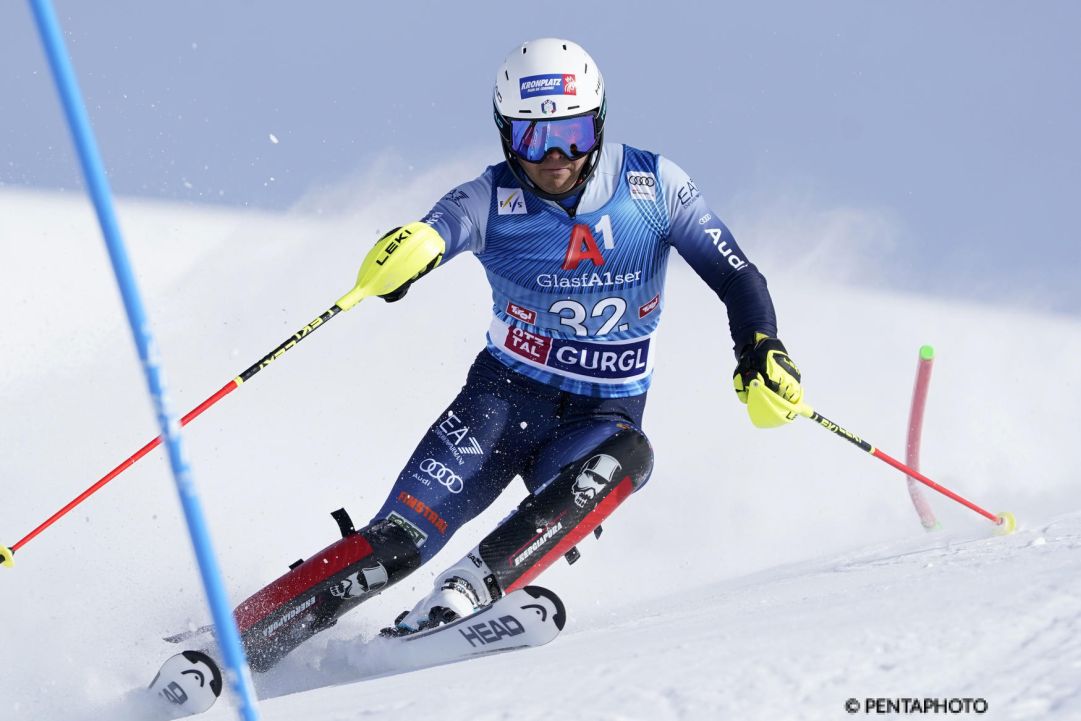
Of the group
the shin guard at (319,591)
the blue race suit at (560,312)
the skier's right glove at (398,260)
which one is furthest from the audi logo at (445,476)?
the skier's right glove at (398,260)

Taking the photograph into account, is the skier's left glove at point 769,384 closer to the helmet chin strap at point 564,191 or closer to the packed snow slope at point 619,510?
the packed snow slope at point 619,510

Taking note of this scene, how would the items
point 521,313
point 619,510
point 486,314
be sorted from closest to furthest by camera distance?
point 521,313 → point 619,510 → point 486,314

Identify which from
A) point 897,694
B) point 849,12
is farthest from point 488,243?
point 849,12

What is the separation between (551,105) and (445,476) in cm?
113

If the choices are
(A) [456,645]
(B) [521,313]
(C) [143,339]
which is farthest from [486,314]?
(C) [143,339]

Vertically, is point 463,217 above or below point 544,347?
above

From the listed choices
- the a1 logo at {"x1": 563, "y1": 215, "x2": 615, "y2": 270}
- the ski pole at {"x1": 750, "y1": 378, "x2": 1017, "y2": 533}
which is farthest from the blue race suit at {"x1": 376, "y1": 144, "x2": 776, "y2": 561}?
the ski pole at {"x1": 750, "y1": 378, "x2": 1017, "y2": 533}

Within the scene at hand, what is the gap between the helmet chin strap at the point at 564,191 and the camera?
135 inches

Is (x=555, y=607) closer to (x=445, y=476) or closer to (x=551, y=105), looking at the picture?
(x=445, y=476)

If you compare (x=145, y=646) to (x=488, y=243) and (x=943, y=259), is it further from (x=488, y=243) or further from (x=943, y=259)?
(x=943, y=259)

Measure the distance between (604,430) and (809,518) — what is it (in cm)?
250

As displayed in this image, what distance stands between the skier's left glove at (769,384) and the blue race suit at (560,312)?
0.28ft

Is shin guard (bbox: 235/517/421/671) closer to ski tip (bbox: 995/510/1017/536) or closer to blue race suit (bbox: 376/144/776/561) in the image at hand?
blue race suit (bbox: 376/144/776/561)

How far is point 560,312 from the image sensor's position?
359 cm
